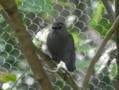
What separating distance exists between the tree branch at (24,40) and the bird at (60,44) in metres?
0.64

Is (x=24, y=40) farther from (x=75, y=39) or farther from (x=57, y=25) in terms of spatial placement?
(x=57, y=25)

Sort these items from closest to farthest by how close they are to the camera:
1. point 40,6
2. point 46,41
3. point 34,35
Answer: point 40,6 < point 34,35 < point 46,41

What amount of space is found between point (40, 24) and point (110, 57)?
0.79 ft

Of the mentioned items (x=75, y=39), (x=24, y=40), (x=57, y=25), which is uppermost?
(x=57, y=25)

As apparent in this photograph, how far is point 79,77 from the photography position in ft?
3.60

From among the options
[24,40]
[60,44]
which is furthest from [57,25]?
[24,40]

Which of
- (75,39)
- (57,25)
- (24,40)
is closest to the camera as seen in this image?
(24,40)

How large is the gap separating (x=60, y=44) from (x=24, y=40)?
0.77 meters

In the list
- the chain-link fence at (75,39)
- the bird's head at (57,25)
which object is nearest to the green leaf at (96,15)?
the chain-link fence at (75,39)

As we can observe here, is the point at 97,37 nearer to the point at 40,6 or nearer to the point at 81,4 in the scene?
the point at 81,4

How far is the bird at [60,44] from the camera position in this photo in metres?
1.00

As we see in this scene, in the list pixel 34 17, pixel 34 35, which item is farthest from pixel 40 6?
pixel 34 17

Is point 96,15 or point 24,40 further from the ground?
point 96,15

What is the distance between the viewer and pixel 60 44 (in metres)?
1.09
